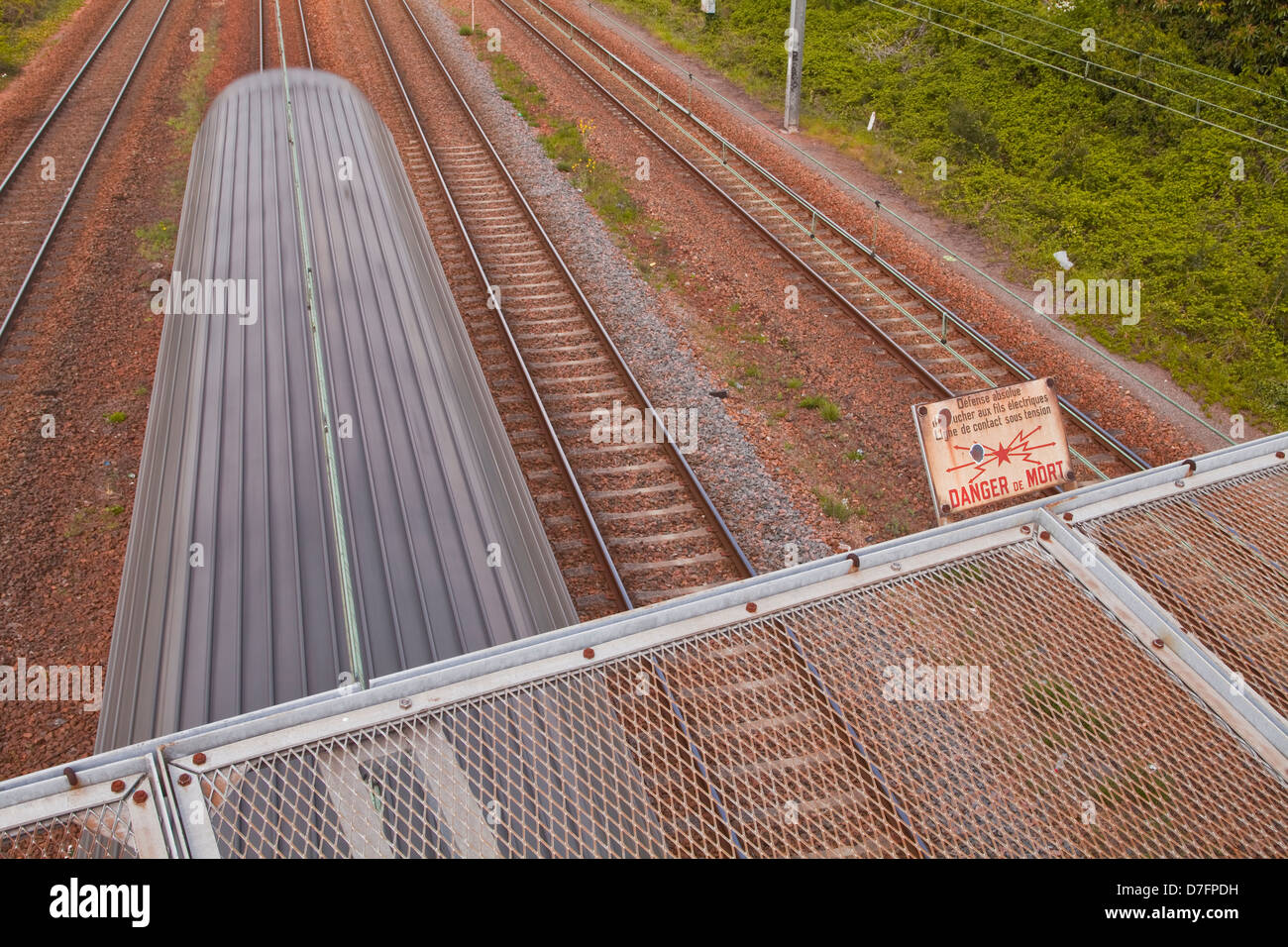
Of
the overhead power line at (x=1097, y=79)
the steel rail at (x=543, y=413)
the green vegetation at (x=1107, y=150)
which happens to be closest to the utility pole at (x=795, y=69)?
the green vegetation at (x=1107, y=150)

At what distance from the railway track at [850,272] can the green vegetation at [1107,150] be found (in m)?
2.72

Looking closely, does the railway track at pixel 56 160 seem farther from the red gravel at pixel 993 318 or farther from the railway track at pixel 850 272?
the red gravel at pixel 993 318

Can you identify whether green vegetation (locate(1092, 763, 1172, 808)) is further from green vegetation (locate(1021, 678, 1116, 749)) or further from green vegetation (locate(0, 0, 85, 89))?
green vegetation (locate(0, 0, 85, 89))

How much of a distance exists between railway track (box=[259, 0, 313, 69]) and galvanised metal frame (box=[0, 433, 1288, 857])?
23.3m

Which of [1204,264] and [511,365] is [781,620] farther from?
[1204,264]

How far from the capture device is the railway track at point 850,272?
38.1ft

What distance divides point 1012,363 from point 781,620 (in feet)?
32.9

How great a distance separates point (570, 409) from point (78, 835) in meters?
9.00

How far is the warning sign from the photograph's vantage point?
239 inches

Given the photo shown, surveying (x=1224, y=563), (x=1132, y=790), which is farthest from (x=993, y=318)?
(x=1132, y=790)

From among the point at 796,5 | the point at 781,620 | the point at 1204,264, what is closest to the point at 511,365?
the point at 781,620

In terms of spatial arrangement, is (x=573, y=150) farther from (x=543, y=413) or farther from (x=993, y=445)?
(x=993, y=445)

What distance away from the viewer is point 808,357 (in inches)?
503

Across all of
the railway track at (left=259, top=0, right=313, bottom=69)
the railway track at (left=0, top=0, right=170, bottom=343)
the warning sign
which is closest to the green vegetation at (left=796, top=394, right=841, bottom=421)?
the warning sign
